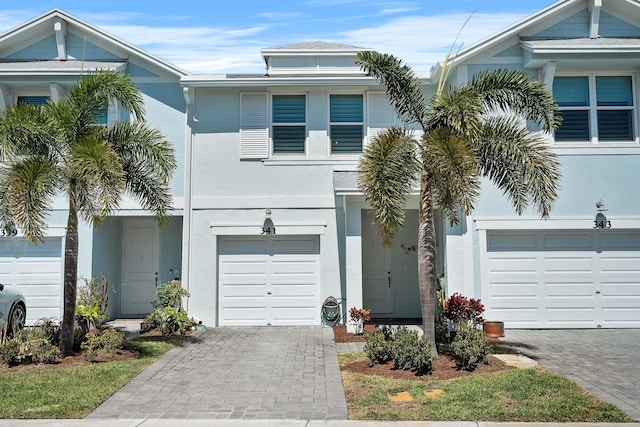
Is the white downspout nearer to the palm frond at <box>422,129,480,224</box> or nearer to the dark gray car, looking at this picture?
the dark gray car

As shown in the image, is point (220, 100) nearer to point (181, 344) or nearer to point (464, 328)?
point (181, 344)

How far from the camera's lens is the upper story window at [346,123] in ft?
→ 48.3

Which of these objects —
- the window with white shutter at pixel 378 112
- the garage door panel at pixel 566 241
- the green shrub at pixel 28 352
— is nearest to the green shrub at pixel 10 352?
the green shrub at pixel 28 352

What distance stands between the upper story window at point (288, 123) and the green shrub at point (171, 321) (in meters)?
4.65

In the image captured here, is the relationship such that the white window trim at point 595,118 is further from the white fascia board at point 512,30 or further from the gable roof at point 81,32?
the gable roof at point 81,32

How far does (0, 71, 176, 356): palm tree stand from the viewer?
30.3ft

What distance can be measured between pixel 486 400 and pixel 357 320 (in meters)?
5.60

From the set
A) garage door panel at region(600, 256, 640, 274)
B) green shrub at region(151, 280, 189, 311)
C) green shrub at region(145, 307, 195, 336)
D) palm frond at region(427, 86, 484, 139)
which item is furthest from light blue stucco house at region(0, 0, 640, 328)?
palm frond at region(427, 86, 484, 139)

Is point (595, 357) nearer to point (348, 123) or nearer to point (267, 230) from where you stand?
point (267, 230)

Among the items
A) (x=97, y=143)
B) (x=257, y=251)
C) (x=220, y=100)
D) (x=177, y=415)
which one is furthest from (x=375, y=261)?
(x=177, y=415)

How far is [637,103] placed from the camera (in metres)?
13.8

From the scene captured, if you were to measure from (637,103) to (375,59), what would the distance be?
7703mm

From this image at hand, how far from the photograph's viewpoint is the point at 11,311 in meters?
11.9

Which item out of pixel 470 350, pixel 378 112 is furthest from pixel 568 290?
pixel 378 112
